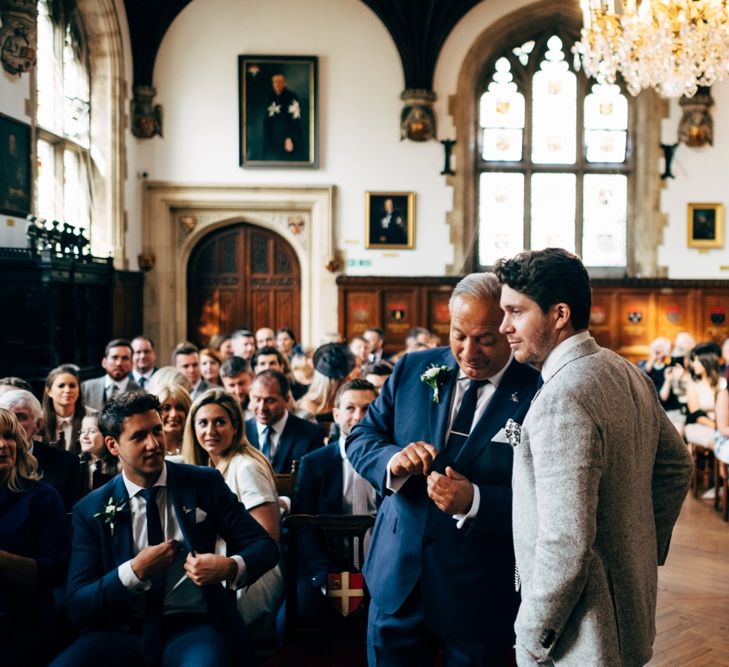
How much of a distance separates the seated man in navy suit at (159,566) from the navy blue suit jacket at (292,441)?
1.98m

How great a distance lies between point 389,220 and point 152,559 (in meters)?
11.5

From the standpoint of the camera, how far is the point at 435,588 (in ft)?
8.20

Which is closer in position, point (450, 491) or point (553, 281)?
point (553, 281)

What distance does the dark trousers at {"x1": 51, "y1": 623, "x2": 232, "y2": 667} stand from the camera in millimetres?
2922

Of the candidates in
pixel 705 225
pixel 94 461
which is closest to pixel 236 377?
pixel 94 461

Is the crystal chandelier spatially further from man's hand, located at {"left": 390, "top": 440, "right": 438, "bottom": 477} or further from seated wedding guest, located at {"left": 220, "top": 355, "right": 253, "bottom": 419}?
man's hand, located at {"left": 390, "top": 440, "right": 438, "bottom": 477}

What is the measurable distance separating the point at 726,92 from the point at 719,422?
29.8 feet

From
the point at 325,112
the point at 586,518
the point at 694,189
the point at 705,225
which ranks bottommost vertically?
the point at 586,518

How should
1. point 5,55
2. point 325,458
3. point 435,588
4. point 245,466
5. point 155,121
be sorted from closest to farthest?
point 435,588, point 245,466, point 325,458, point 5,55, point 155,121

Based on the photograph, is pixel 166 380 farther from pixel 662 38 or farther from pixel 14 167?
pixel 662 38

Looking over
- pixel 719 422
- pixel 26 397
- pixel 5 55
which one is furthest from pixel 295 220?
pixel 26 397


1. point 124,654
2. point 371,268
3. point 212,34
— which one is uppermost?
point 212,34

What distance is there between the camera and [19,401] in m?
4.45

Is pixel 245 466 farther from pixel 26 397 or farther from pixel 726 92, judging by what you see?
pixel 726 92
